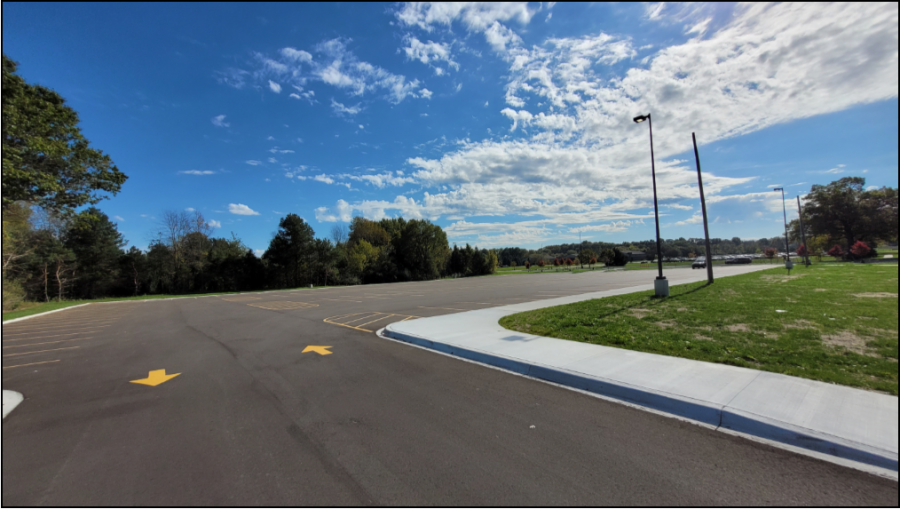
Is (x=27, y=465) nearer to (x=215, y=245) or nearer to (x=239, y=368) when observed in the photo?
(x=239, y=368)

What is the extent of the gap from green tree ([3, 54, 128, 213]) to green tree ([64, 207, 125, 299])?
104 feet

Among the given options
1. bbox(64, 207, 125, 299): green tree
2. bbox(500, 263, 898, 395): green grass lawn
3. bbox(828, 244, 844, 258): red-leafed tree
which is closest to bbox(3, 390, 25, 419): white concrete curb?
bbox(500, 263, 898, 395): green grass lawn

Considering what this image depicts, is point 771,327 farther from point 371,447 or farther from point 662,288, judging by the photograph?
point 371,447

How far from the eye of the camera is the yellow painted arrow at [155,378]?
5.70 meters

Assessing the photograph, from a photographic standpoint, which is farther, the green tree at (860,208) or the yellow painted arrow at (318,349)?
the yellow painted arrow at (318,349)

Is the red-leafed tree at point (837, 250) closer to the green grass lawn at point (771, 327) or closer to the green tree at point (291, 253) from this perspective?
the green grass lawn at point (771, 327)

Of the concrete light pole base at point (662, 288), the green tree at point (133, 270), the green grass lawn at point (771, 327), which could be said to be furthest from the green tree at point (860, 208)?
the green tree at point (133, 270)

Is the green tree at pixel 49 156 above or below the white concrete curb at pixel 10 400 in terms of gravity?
above

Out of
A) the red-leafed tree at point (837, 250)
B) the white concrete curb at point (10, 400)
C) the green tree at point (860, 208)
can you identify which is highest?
the green tree at point (860, 208)

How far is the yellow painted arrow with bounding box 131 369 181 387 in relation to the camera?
18.7 feet

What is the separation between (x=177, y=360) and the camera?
7191 mm

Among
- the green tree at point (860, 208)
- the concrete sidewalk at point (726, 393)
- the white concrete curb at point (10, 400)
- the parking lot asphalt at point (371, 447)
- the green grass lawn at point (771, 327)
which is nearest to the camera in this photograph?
the green tree at point (860, 208)

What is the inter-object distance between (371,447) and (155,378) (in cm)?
495

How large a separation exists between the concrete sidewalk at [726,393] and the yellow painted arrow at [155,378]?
4.96 meters
